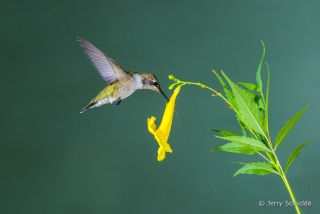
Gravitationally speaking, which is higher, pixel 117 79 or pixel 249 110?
pixel 117 79

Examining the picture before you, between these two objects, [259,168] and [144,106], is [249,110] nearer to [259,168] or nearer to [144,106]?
[259,168]

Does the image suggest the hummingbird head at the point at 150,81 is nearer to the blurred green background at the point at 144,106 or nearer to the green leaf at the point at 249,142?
the green leaf at the point at 249,142

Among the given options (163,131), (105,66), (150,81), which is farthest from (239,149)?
(105,66)

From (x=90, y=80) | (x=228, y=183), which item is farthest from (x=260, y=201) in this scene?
(x=90, y=80)

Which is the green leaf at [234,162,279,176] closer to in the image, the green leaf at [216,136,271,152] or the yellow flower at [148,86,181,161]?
the green leaf at [216,136,271,152]

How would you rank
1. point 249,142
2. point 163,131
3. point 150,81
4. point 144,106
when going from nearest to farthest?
point 249,142 → point 163,131 → point 150,81 → point 144,106

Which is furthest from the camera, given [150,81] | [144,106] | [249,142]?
[144,106]
